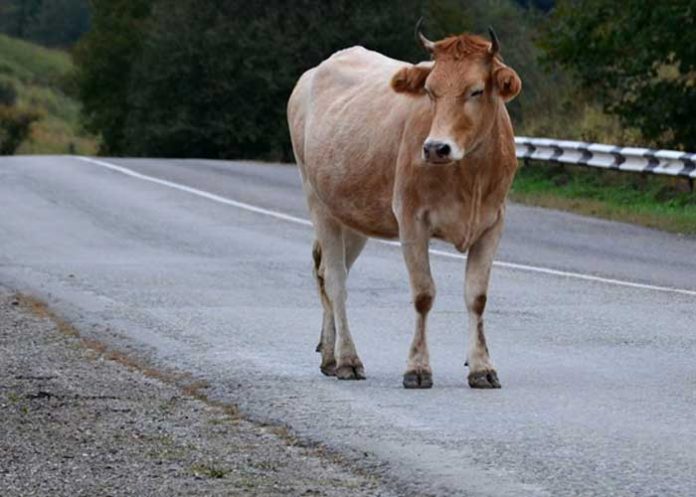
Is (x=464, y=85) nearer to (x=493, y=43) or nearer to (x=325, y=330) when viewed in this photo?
(x=493, y=43)

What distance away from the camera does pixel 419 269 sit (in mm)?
11453

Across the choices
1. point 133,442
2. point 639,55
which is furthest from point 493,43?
point 639,55

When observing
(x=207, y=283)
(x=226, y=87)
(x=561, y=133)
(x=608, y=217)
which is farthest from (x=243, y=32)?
(x=207, y=283)

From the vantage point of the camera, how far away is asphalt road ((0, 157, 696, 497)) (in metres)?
9.01

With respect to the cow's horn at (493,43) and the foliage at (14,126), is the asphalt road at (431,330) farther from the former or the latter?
the foliage at (14,126)

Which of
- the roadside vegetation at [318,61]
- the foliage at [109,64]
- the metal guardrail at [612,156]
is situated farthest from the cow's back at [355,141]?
the foliage at [109,64]

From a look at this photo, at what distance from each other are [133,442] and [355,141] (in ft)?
10.4

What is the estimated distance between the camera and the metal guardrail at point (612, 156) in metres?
27.7

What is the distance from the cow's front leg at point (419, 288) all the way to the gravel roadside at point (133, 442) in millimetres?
1182

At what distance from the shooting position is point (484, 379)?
11148 mm

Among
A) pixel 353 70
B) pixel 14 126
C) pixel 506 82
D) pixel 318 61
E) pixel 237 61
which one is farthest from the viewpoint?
pixel 14 126

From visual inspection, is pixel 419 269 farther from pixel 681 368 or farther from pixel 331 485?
pixel 331 485

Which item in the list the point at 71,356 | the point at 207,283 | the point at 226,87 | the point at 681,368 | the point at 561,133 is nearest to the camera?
the point at 681,368

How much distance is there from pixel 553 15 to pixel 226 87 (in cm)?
2416
